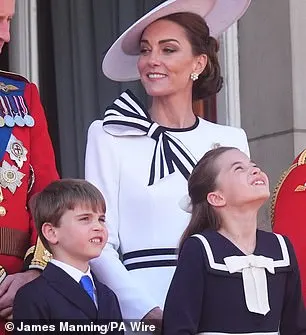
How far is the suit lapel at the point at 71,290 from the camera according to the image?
3145 mm

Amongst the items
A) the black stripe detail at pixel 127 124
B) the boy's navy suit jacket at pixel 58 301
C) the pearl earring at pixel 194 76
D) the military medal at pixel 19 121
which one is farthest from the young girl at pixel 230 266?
the military medal at pixel 19 121

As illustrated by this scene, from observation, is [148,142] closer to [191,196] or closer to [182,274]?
[191,196]

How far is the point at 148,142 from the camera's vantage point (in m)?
3.67

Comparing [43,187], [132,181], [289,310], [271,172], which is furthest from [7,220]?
[271,172]

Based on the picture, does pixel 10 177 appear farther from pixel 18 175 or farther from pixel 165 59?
pixel 165 59

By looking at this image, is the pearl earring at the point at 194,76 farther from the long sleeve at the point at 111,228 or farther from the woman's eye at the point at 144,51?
the long sleeve at the point at 111,228

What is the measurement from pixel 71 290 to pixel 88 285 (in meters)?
0.07

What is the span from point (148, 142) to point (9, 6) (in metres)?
0.57

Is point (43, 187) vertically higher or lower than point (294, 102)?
lower

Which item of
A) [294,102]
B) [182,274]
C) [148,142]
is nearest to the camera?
[182,274]

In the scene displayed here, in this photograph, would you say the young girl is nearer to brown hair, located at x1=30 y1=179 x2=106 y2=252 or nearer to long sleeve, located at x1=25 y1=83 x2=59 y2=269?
brown hair, located at x1=30 y1=179 x2=106 y2=252

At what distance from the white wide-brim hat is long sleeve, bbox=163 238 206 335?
0.90 metres

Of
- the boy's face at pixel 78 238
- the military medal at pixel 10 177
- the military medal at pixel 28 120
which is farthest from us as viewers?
the military medal at pixel 28 120

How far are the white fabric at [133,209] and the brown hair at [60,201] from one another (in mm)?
222
